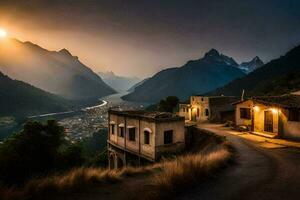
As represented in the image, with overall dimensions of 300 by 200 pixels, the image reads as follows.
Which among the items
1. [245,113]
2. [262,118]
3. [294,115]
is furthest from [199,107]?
[294,115]

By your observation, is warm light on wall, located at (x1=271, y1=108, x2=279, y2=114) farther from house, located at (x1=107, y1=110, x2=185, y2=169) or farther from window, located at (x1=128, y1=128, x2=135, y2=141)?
window, located at (x1=128, y1=128, x2=135, y2=141)

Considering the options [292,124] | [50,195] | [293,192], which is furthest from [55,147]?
[293,192]

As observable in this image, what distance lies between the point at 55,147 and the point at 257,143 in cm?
2807

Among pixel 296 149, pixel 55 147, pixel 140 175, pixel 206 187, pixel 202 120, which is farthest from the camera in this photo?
pixel 202 120

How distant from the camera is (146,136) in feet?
102

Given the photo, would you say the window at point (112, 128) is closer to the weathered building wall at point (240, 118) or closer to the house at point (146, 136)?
the house at point (146, 136)

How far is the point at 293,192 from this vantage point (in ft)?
31.7

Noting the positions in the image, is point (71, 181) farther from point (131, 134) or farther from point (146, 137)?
point (131, 134)

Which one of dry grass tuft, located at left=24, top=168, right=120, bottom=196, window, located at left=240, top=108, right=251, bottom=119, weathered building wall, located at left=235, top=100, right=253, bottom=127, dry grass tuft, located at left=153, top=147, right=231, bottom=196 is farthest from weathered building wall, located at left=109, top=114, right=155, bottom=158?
dry grass tuft, located at left=24, top=168, right=120, bottom=196

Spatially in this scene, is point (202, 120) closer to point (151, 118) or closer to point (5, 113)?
point (151, 118)

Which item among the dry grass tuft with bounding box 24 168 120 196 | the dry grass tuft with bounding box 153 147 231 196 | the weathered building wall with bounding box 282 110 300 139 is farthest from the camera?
the weathered building wall with bounding box 282 110 300 139

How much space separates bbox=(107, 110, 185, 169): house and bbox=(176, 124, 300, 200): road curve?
13.9 meters

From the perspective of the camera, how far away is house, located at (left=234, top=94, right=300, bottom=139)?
26750mm

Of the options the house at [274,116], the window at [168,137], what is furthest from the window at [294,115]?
the window at [168,137]
